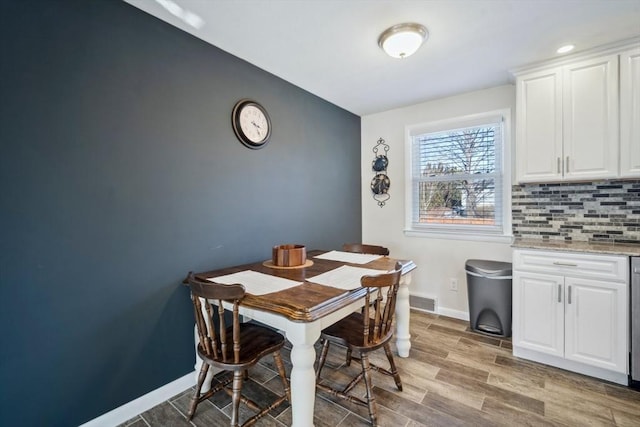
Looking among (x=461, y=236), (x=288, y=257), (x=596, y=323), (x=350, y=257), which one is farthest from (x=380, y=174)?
(x=596, y=323)

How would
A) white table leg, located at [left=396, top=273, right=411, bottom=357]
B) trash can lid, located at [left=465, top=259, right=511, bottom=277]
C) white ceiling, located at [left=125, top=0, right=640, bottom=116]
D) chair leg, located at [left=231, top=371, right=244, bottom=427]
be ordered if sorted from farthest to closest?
trash can lid, located at [left=465, top=259, right=511, bottom=277]
white table leg, located at [left=396, top=273, right=411, bottom=357]
white ceiling, located at [left=125, top=0, right=640, bottom=116]
chair leg, located at [left=231, top=371, right=244, bottom=427]

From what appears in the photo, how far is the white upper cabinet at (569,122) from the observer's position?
210 cm

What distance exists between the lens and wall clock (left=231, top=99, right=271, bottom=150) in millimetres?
2219

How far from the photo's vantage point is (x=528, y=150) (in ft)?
7.92

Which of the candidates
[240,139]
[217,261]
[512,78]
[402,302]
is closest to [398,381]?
[402,302]

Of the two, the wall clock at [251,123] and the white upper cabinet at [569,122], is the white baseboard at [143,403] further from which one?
the white upper cabinet at [569,122]

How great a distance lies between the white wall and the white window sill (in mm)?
37

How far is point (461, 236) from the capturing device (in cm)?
303

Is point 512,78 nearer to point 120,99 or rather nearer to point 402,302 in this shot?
point 402,302

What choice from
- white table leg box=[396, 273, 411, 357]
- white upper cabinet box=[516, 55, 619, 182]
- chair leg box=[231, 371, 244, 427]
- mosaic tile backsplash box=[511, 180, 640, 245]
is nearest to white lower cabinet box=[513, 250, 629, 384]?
mosaic tile backsplash box=[511, 180, 640, 245]

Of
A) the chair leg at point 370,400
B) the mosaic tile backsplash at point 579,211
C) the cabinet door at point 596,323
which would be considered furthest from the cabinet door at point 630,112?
the chair leg at point 370,400

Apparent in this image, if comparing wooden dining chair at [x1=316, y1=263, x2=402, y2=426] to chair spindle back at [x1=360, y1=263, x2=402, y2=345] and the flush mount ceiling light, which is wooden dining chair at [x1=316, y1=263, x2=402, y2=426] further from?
the flush mount ceiling light

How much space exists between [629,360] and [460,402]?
1197 millimetres

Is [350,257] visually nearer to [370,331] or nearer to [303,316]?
[370,331]
